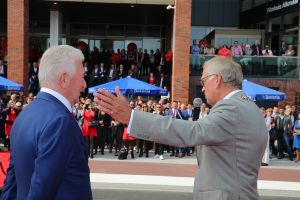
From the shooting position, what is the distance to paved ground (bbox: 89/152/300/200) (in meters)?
9.52

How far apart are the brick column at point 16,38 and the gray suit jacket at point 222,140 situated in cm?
1964

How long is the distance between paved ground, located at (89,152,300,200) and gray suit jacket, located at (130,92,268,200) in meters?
6.24

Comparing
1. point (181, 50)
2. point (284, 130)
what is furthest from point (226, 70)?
point (181, 50)

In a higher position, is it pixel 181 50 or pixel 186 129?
pixel 181 50

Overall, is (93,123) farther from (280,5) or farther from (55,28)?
(280,5)

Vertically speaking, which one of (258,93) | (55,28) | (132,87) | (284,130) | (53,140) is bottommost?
(284,130)

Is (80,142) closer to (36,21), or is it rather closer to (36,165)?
(36,165)

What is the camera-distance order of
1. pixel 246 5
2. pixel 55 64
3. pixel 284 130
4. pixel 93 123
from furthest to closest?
pixel 246 5 < pixel 284 130 < pixel 93 123 < pixel 55 64

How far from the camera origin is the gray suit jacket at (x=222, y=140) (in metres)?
2.66

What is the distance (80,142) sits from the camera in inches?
99.1

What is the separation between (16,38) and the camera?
2161 cm

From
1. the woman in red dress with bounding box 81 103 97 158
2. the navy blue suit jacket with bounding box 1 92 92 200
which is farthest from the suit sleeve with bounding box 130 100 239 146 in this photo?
the woman in red dress with bounding box 81 103 97 158

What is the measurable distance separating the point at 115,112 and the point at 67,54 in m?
0.43

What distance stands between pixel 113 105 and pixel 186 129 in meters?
0.44
